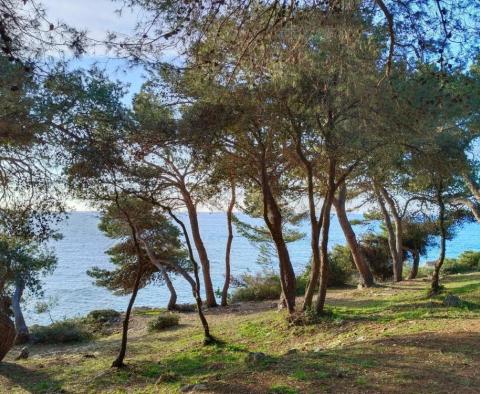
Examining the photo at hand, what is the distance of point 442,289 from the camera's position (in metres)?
12.5

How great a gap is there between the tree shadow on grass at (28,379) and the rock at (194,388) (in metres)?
2.44

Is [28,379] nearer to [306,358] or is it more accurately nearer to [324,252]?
[306,358]

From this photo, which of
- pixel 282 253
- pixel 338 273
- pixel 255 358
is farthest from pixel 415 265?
pixel 255 358

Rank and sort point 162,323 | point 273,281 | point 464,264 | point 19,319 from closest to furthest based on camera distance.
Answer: point 162,323, point 19,319, point 273,281, point 464,264

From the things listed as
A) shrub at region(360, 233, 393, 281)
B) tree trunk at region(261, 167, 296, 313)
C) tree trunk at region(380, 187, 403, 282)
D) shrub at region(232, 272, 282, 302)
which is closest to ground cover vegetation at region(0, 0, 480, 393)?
tree trunk at region(261, 167, 296, 313)

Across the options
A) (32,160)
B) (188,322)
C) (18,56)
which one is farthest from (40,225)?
(188,322)

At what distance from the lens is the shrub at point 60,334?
14516mm

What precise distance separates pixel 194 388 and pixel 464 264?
19873 mm

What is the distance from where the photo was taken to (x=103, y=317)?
1742 centimetres

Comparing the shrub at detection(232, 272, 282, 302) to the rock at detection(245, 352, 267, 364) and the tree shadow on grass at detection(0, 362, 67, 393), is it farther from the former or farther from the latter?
the rock at detection(245, 352, 267, 364)

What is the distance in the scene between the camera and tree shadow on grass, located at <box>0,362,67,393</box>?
751cm

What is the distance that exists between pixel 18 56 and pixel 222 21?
211 cm

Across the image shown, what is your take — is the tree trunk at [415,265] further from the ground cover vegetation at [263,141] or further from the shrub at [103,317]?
the shrub at [103,317]

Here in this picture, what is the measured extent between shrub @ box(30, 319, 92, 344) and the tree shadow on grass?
478cm
